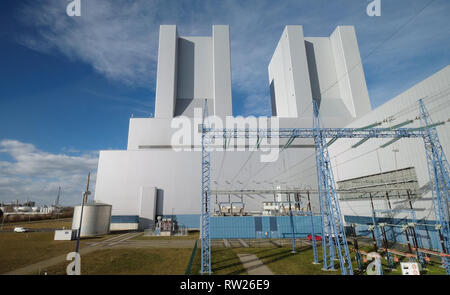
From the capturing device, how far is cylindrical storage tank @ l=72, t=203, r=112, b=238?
110 feet

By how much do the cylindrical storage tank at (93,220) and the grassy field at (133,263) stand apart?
16211 mm

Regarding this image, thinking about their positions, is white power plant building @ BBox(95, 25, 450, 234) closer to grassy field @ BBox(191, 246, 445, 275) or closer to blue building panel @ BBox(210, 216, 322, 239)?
blue building panel @ BBox(210, 216, 322, 239)

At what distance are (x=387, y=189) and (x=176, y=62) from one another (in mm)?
45480

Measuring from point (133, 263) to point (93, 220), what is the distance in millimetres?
22902

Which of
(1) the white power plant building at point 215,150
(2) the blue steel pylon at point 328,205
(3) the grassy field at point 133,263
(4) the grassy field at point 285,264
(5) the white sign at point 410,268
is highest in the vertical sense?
(1) the white power plant building at point 215,150

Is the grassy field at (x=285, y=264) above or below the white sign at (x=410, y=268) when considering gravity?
below

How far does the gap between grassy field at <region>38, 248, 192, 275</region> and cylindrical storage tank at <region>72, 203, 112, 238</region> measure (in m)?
16.2

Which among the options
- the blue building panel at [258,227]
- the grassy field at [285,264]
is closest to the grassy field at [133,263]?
the grassy field at [285,264]

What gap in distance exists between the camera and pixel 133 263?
1634cm

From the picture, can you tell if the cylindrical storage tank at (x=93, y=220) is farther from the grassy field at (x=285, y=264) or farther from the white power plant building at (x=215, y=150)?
the grassy field at (x=285, y=264)

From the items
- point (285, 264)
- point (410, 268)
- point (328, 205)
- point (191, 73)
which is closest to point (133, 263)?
point (285, 264)

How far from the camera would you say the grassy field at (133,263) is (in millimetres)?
14227

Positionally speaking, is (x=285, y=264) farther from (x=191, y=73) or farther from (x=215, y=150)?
(x=191, y=73)

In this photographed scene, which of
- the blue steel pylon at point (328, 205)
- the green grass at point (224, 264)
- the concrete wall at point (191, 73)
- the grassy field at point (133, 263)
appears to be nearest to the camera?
the blue steel pylon at point (328, 205)
